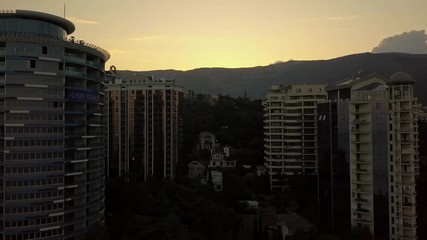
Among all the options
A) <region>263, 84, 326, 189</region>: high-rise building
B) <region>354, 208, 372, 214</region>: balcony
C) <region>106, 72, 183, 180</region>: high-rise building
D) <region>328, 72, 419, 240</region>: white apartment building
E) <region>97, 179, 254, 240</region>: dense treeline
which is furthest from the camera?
<region>106, 72, 183, 180</region>: high-rise building

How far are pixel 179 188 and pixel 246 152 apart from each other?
62.4 feet

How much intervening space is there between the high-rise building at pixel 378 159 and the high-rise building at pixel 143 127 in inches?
770

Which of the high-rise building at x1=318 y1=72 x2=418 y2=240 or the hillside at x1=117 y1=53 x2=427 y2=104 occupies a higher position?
the hillside at x1=117 y1=53 x2=427 y2=104

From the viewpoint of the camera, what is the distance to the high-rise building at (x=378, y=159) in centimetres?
2138

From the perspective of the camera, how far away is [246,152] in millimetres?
46719

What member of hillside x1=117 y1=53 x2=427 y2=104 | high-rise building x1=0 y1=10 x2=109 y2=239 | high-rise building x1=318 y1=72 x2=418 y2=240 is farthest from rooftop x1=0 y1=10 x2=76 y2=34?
hillside x1=117 y1=53 x2=427 y2=104

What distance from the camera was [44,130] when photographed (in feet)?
63.5

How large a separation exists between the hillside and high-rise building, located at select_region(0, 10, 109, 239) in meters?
68.9

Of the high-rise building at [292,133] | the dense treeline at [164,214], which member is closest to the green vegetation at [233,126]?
the high-rise building at [292,133]

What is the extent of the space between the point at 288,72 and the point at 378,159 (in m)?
111

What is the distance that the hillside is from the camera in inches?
3797

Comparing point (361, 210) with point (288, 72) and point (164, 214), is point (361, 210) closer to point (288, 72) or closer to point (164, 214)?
point (164, 214)

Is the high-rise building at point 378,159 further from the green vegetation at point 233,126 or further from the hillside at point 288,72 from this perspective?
the hillside at point 288,72

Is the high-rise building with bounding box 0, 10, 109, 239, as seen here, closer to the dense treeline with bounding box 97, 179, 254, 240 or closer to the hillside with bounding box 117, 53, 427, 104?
the dense treeline with bounding box 97, 179, 254, 240
